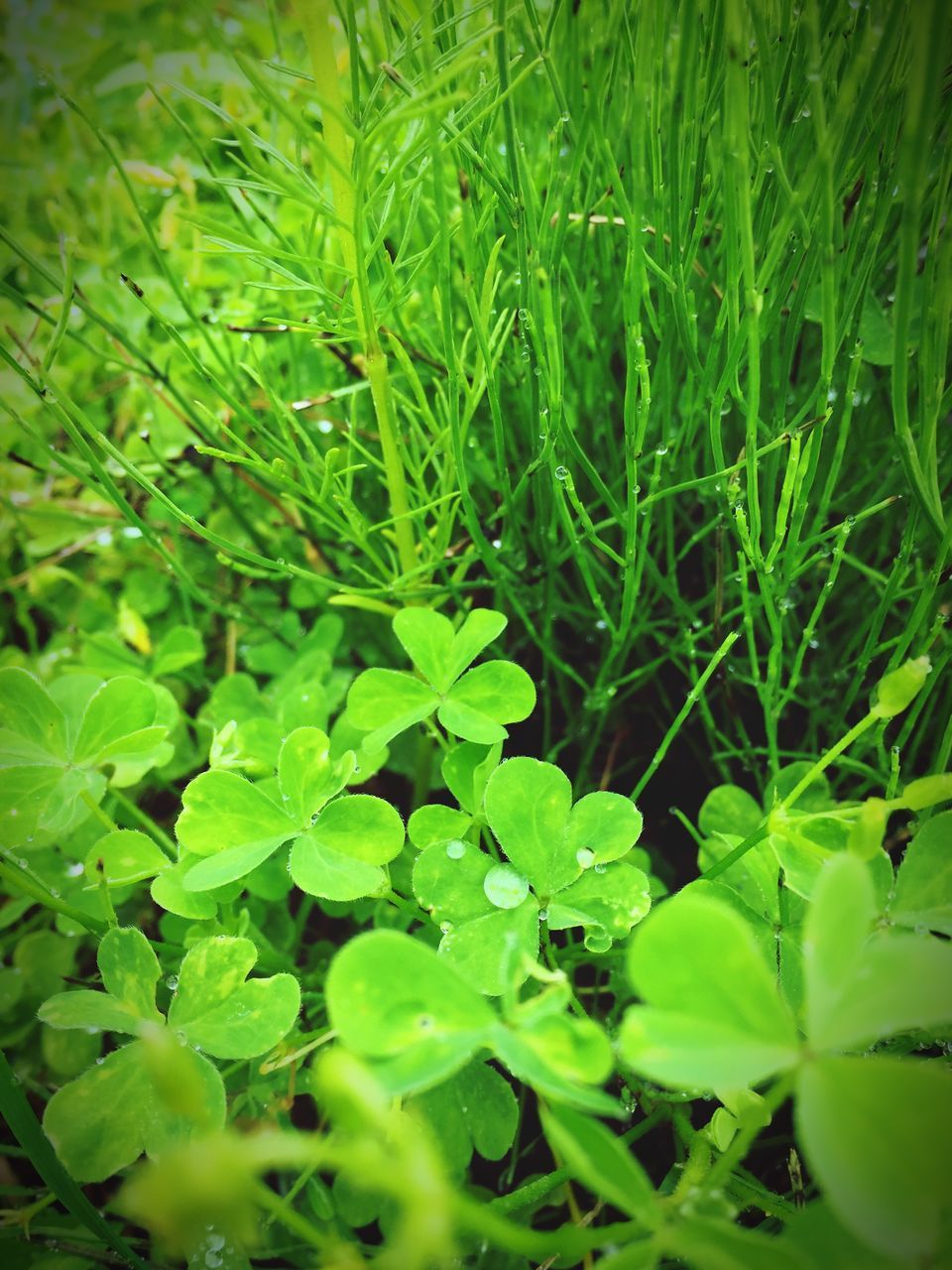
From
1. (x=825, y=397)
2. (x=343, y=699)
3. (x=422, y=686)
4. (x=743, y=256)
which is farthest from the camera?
(x=343, y=699)

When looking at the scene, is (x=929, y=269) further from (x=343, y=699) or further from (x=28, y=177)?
(x=28, y=177)

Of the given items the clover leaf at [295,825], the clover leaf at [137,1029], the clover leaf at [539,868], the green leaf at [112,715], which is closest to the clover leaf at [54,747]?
the green leaf at [112,715]

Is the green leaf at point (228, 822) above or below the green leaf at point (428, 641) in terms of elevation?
below

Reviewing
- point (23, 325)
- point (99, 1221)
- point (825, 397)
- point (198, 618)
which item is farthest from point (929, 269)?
point (23, 325)

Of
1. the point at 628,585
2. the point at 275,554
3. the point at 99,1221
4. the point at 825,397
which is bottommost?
the point at 99,1221

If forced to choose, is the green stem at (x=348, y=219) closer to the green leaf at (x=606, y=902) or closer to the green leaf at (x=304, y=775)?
the green leaf at (x=304, y=775)

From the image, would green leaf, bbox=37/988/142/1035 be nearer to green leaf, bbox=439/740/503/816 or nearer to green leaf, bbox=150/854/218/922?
green leaf, bbox=150/854/218/922

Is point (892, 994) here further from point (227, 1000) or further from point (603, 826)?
point (227, 1000)
